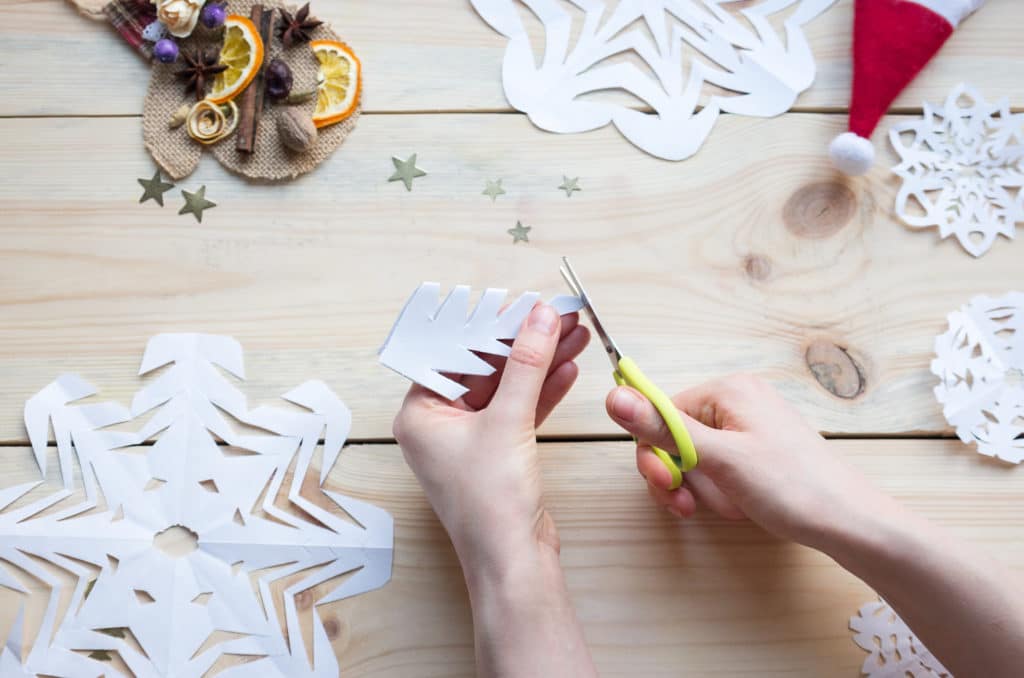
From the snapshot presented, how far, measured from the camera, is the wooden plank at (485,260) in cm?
80

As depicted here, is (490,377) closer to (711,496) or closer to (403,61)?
(711,496)

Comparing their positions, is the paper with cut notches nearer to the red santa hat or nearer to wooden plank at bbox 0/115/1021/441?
wooden plank at bbox 0/115/1021/441

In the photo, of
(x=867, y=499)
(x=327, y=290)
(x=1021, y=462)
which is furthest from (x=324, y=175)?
(x=1021, y=462)

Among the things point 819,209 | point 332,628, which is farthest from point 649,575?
point 819,209

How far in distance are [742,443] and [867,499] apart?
0.37ft

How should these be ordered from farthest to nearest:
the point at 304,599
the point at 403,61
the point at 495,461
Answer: the point at 403,61 < the point at 304,599 < the point at 495,461

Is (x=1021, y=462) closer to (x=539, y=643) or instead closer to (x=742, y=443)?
(x=742, y=443)

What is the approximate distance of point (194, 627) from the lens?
733mm

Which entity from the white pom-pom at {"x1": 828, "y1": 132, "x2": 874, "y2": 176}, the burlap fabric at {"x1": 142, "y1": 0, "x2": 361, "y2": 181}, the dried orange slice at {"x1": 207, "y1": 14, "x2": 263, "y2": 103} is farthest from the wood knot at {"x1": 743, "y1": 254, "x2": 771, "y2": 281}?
the dried orange slice at {"x1": 207, "y1": 14, "x2": 263, "y2": 103}

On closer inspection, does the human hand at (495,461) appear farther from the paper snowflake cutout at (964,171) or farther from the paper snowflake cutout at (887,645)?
the paper snowflake cutout at (964,171)

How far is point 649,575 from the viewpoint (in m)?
0.76

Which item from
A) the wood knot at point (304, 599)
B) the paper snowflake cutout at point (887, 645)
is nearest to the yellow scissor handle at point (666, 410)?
the paper snowflake cutout at point (887, 645)

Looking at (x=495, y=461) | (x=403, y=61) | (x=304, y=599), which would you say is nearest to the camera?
(x=495, y=461)

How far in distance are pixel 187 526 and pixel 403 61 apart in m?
0.50
